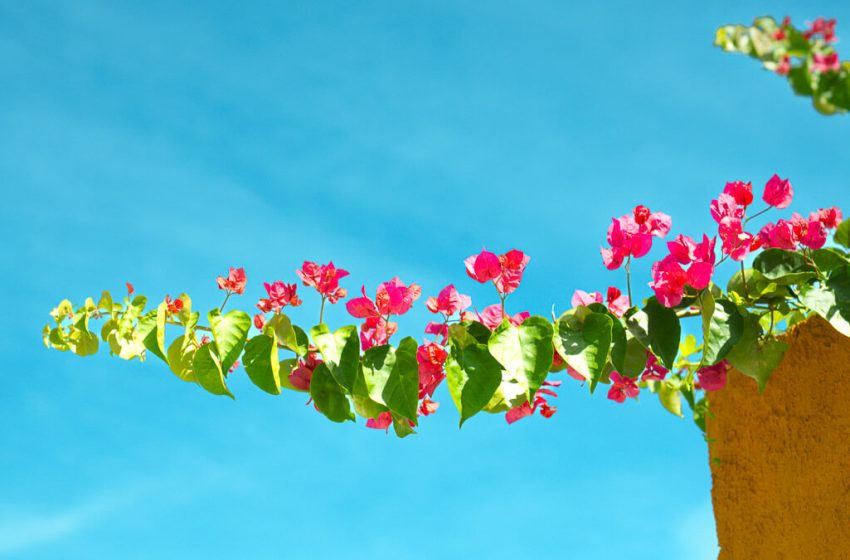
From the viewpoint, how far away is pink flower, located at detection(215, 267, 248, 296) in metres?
1.98

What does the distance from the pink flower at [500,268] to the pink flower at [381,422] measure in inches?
17.5

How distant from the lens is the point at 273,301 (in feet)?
6.18

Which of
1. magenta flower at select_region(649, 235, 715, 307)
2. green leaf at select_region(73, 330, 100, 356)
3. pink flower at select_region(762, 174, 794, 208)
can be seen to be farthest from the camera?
green leaf at select_region(73, 330, 100, 356)

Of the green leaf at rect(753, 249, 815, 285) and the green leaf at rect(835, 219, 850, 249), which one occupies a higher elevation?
the green leaf at rect(753, 249, 815, 285)

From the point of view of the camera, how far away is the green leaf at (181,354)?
2.03 meters

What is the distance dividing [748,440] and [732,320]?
76cm

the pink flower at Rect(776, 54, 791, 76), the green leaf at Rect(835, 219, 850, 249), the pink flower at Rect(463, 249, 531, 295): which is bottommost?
the pink flower at Rect(776, 54, 791, 76)

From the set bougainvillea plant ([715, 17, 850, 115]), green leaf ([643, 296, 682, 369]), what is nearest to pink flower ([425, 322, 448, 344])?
green leaf ([643, 296, 682, 369])

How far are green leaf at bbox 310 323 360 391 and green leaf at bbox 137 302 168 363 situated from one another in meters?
0.41

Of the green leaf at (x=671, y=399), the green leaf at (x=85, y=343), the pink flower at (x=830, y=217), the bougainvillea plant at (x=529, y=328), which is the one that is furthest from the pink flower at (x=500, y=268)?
the green leaf at (x=671, y=399)

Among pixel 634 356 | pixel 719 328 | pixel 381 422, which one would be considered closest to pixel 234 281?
pixel 381 422

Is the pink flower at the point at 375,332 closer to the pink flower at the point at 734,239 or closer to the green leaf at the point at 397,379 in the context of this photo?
the green leaf at the point at 397,379

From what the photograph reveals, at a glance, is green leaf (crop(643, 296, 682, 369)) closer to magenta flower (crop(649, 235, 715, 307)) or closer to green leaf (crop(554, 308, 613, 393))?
magenta flower (crop(649, 235, 715, 307))

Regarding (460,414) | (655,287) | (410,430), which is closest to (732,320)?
(655,287)
